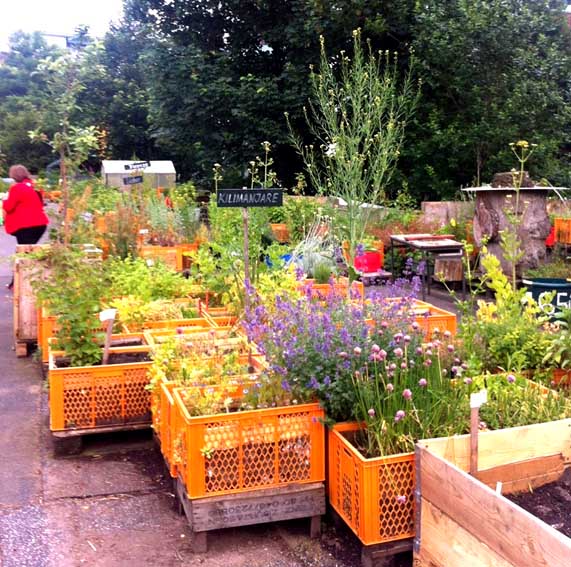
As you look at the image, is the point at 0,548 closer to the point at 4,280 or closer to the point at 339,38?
the point at 4,280

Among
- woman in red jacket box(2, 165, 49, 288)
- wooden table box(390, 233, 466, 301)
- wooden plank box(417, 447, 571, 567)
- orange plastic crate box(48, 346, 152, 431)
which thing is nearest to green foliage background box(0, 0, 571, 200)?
wooden table box(390, 233, 466, 301)

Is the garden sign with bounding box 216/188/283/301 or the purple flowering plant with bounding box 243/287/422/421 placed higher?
the garden sign with bounding box 216/188/283/301

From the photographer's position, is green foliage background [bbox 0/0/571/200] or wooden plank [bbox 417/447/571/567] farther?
green foliage background [bbox 0/0/571/200]

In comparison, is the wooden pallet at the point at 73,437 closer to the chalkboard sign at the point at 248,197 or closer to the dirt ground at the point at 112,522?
the dirt ground at the point at 112,522

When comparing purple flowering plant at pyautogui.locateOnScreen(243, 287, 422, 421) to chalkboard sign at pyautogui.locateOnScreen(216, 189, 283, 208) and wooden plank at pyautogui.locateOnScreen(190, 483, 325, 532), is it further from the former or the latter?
chalkboard sign at pyautogui.locateOnScreen(216, 189, 283, 208)

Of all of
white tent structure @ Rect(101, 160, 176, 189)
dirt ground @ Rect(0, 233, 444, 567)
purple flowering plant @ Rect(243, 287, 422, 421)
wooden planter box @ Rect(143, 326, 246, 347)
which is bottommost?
dirt ground @ Rect(0, 233, 444, 567)

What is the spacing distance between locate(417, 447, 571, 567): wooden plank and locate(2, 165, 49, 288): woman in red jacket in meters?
6.87

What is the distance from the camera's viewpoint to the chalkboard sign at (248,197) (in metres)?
4.59

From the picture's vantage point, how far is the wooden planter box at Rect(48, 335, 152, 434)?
4.23 meters

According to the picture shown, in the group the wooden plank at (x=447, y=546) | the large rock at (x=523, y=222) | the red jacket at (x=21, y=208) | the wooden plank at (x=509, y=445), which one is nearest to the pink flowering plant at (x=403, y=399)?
the wooden plank at (x=509, y=445)

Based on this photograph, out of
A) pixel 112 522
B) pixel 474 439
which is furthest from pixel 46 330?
pixel 474 439

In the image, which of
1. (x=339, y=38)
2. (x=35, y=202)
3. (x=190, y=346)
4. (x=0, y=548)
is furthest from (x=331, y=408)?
(x=339, y=38)

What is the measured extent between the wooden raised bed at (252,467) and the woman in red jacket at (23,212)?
6008mm

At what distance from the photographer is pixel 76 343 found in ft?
15.0
